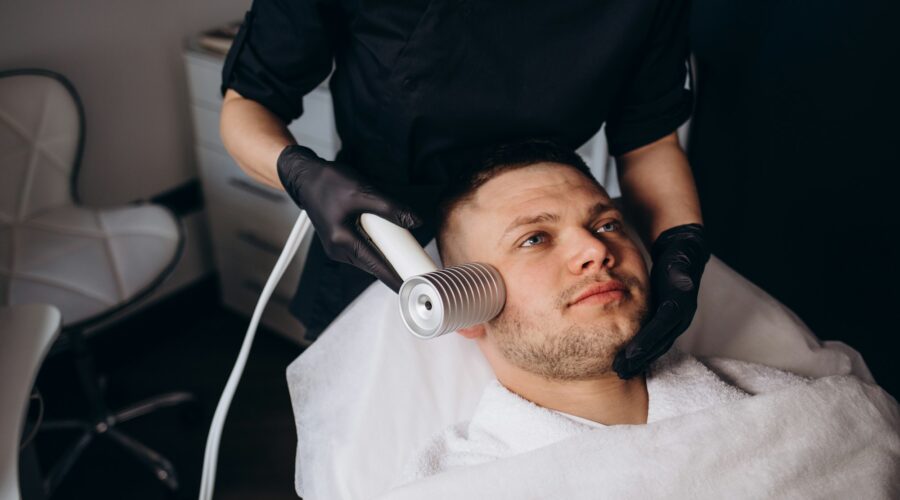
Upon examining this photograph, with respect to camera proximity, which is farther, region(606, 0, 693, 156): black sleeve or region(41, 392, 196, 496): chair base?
region(41, 392, 196, 496): chair base

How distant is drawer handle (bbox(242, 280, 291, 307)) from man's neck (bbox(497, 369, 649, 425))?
1396 mm

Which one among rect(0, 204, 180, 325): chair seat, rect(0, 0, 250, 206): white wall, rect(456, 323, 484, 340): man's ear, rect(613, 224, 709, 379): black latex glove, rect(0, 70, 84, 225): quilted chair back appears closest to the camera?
rect(613, 224, 709, 379): black latex glove

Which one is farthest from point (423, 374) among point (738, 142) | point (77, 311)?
point (738, 142)

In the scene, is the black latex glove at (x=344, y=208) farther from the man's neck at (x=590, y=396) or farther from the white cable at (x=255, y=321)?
the man's neck at (x=590, y=396)

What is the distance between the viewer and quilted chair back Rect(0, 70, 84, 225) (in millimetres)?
1849

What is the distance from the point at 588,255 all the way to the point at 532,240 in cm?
9

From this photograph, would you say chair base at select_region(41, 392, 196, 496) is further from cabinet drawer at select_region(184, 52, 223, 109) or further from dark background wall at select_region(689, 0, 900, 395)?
dark background wall at select_region(689, 0, 900, 395)

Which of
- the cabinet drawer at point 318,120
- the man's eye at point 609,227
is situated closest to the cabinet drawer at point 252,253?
the cabinet drawer at point 318,120

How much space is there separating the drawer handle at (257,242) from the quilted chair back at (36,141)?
0.55m

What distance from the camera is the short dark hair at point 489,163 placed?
120cm

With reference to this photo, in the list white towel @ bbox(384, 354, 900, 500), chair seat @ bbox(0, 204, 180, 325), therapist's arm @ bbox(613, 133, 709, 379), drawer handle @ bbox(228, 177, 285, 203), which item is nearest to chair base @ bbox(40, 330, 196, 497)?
chair seat @ bbox(0, 204, 180, 325)

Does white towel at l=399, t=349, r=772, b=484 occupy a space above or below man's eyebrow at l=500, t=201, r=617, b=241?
below

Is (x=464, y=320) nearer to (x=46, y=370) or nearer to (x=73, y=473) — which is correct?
(x=73, y=473)

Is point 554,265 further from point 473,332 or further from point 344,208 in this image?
point 344,208
